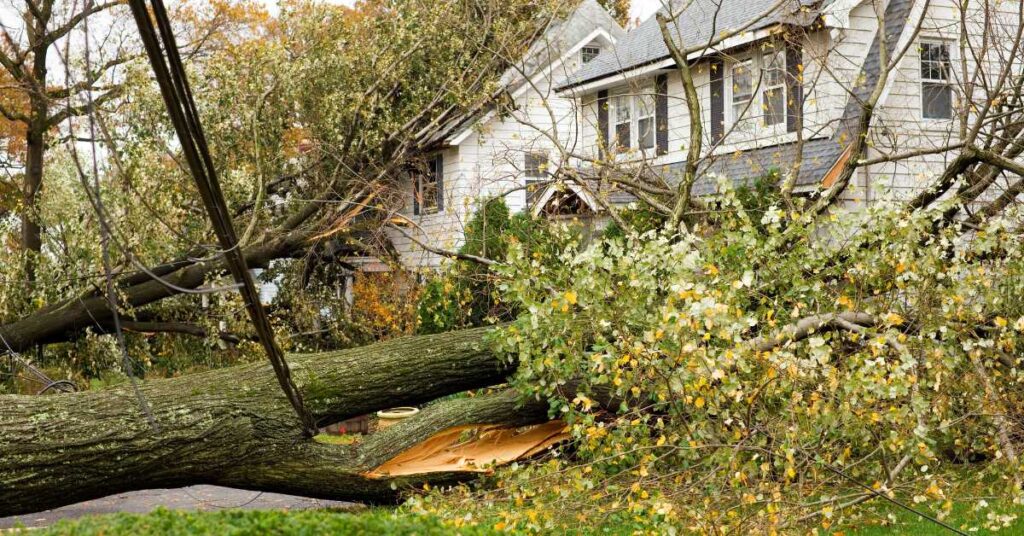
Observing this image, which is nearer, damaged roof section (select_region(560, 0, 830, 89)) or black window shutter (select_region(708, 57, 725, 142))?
damaged roof section (select_region(560, 0, 830, 89))

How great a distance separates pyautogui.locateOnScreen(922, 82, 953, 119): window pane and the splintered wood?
8145 millimetres

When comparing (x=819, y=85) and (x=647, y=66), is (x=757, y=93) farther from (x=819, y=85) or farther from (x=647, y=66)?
(x=647, y=66)

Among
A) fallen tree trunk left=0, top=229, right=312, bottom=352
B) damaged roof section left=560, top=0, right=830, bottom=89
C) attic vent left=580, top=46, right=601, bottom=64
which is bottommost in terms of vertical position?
fallen tree trunk left=0, top=229, right=312, bottom=352

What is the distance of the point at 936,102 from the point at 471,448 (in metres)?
9.21

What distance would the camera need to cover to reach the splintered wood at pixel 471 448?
26.9ft

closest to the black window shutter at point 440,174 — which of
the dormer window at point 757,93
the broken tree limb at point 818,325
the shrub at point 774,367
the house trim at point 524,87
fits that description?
the house trim at point 524,87

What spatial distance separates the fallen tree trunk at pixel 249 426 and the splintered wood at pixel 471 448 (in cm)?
9

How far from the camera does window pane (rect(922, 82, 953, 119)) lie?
13867 millimetres

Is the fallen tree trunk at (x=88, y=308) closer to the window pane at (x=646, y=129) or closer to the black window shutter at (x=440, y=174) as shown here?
the window pane at (x=646, y=129)

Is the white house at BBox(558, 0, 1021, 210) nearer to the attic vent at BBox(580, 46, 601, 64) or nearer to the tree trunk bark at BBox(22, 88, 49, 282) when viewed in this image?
the attic vent at BBox(580, 46, 601, 64)

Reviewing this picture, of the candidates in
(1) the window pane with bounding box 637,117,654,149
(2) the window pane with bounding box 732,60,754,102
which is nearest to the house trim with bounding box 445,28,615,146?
(1) the window pane with bounding box 637,117,654,149

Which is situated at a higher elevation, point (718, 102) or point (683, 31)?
point (683, 31)

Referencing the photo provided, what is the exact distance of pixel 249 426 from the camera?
23.7 ft

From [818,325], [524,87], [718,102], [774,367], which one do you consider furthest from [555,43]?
[774,367]
